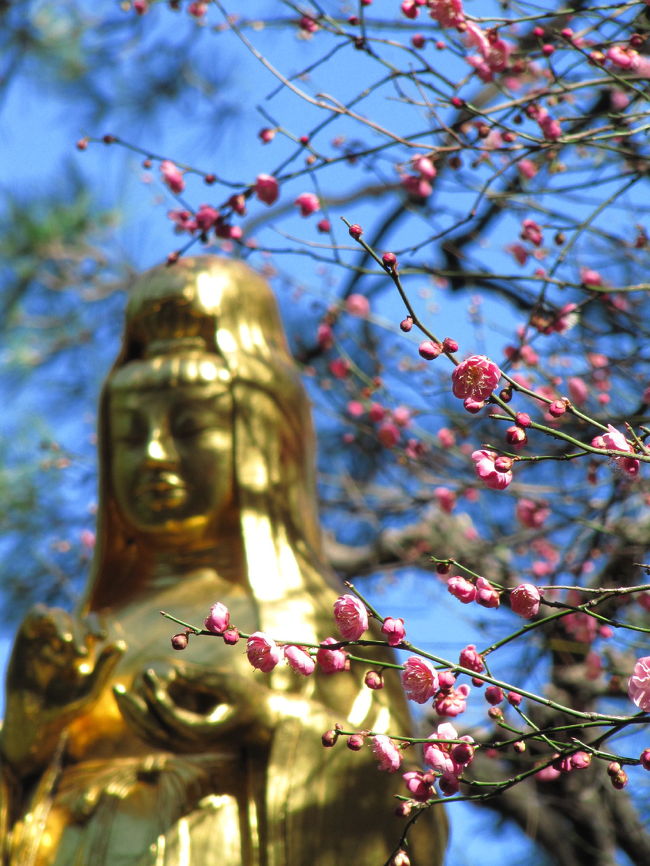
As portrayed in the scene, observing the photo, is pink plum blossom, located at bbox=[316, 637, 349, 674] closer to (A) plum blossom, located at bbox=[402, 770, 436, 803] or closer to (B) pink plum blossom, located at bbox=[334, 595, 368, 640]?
(B) pink plum blossom, located at bbox=[334, 595, 368, 640]

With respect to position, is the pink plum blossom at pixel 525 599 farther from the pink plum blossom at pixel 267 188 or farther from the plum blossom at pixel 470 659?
the pink plum blossom at pixel 267 188

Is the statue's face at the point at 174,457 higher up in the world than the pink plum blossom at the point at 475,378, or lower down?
higher up

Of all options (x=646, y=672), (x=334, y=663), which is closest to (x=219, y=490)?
(x=334, y=663)

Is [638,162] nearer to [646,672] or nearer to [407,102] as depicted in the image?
[407,102]

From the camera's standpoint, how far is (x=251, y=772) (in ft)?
9.12

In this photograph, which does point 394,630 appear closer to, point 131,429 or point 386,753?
point 386,753

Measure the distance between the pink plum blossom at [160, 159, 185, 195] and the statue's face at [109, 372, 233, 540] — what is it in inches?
19.1

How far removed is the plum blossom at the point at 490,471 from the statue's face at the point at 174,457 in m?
1.47

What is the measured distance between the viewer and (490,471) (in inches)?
71.2

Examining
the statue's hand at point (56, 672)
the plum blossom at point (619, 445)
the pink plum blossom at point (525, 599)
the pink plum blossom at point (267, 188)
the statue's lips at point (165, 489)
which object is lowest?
the pink plum blossom at point (525, 599)

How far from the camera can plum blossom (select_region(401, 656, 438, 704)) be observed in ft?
5.91

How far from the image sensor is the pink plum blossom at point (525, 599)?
69.8 inches

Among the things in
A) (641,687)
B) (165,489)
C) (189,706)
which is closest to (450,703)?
(641,687)

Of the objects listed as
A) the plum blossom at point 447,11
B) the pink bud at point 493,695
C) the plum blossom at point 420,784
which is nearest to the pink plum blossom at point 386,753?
the plum blossom at point 420,784
